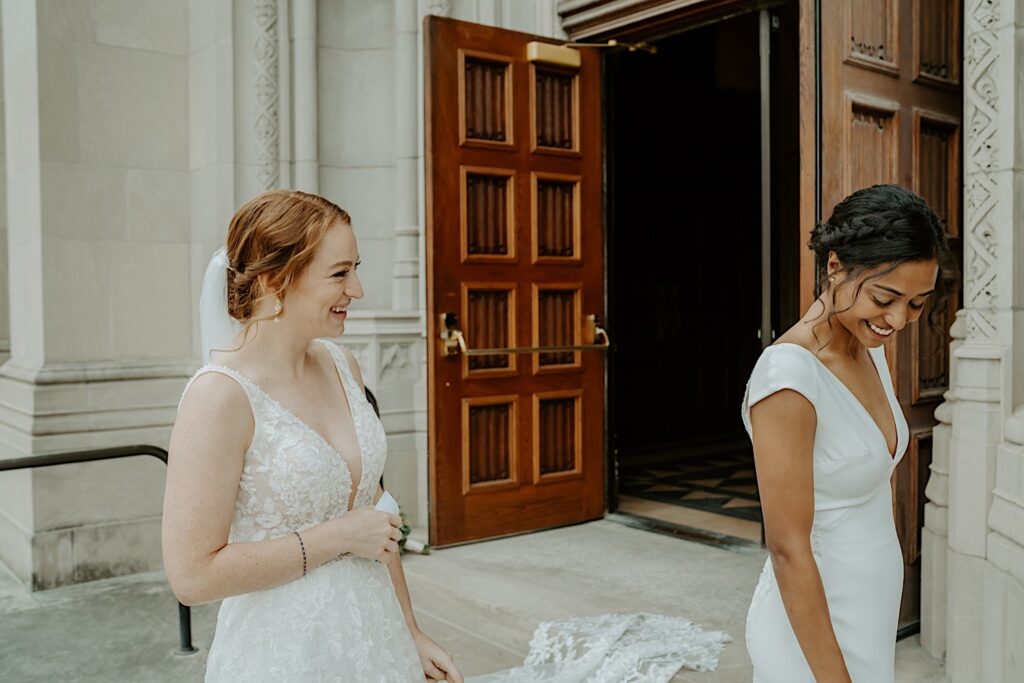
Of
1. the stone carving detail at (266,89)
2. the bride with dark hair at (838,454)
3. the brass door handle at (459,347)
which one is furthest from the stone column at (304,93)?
the bride with dark hair at (838,454)

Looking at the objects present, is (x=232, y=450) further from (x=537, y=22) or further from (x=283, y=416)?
(x=537, y=22)

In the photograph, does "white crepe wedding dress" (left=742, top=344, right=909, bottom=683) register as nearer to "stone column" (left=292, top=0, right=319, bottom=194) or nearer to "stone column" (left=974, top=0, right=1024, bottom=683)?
"stone column" (left=974, top=0, right=1024, bottom=683)

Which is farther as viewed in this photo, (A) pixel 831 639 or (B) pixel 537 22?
(B) pixel 537 22

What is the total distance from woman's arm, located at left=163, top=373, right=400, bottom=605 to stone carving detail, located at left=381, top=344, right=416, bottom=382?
4.18 m

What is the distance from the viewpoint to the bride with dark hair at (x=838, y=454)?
158 centimetres

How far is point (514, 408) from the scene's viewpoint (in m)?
5.39

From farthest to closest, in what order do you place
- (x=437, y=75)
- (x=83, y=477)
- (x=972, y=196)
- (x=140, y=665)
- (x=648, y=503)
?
(x=648, y=503) < (x=83, y=477) < (x=437, y=75) < (x=140, y=665) < (x=972, y=196)

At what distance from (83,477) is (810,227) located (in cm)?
406

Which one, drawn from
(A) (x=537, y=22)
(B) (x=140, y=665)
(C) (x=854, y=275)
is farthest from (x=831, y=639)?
(A) (x=537, y=22)

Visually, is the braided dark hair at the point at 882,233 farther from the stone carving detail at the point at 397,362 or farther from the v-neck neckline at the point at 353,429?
the stone carving detail at the point at 397,362

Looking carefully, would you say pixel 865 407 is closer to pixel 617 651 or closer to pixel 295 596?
pixel 295 596

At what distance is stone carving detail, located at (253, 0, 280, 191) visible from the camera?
5.84m

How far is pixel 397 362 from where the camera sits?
585cm

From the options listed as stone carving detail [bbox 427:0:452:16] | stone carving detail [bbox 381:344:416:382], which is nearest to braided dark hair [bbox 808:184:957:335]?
stone carving detail [bbox 381:344:416:382]
